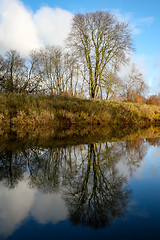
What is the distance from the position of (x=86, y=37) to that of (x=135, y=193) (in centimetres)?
2004

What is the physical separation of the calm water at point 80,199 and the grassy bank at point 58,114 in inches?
293

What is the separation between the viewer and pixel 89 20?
773 inches

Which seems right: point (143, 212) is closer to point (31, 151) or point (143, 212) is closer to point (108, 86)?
point (31, 151)

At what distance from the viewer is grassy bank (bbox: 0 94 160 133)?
11.5 m

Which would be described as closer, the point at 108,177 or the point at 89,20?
the point at 108,177

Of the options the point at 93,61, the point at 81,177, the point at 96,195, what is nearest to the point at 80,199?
the point at 96,195

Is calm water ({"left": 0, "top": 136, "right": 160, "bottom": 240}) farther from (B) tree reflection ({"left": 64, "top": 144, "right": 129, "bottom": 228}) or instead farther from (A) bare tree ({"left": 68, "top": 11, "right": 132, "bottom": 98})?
(A) bare tree ({"left": 68, "top": 11, "right": 132, "bottom": 98})

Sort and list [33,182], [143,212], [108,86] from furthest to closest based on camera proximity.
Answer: [108,86] < [33,182] < [143,212]

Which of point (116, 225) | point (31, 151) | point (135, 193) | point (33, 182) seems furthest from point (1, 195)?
point (31, 151)

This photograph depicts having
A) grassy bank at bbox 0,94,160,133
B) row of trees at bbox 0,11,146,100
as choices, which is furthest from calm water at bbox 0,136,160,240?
row of trees at bbox 0,11,146,100

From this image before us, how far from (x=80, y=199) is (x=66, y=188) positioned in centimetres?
37

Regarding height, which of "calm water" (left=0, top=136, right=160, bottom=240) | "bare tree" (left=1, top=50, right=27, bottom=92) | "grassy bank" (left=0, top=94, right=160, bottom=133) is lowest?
"calm water" (left=0, top=136, right=160, bottom=240)

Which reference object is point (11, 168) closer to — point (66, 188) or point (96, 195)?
point (66, 188)

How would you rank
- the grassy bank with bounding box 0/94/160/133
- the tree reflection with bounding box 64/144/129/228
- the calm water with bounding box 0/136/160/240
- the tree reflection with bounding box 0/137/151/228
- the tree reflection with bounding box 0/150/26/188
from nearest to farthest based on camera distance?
the calm water with bounding box 0/136/160/240 → the tree reflection with bounding box 64/144/129/228 → the tree reflection with bounding box 0/137/151/228 → the tree reflection with bounding box 0/150/26/188 → the grassy bank with bounding box 0/94/160/133
